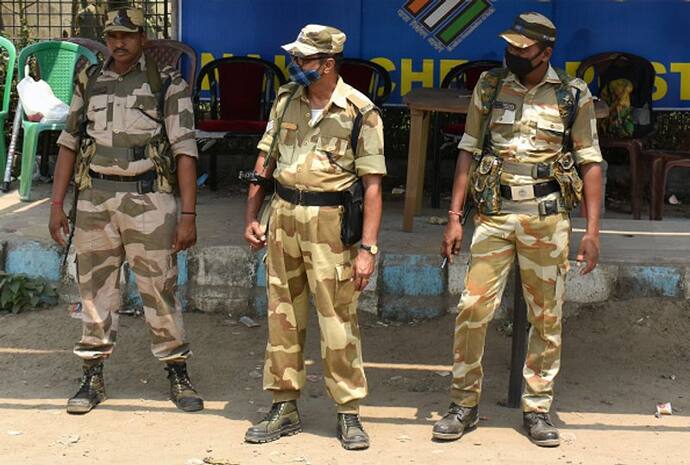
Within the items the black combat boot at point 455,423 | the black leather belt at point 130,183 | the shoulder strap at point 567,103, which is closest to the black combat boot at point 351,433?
the black combat boot at point 455,423

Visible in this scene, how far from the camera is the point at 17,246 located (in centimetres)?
708

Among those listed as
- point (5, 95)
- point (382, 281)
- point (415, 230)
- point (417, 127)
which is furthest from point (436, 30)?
point (5, 95)

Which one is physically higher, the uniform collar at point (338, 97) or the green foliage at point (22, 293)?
the uniform collar at point (338, 97)

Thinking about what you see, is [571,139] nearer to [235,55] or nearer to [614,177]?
[614,177]

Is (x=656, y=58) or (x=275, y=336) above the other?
(x=656, y=58)

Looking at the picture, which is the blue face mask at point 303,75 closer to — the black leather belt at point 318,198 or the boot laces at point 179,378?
the black leather belt at point 318,198

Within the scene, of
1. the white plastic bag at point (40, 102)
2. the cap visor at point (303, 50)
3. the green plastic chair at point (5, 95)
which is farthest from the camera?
the green plastic chair at point (5, 95)

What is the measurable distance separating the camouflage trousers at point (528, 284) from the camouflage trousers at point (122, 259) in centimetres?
140

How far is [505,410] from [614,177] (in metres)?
3.85

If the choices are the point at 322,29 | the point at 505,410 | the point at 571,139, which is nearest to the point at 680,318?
the point at 505,410

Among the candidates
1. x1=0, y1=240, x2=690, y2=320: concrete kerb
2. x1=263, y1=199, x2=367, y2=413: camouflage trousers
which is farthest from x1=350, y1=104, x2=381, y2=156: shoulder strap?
x1=0, y1=240, x2=690, y2=320: concrete kerb

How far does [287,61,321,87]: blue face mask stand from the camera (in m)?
4.88

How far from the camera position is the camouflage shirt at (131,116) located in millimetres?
5406

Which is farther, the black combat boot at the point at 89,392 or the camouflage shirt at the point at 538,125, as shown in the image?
the black combat boot at the point at 89,392
